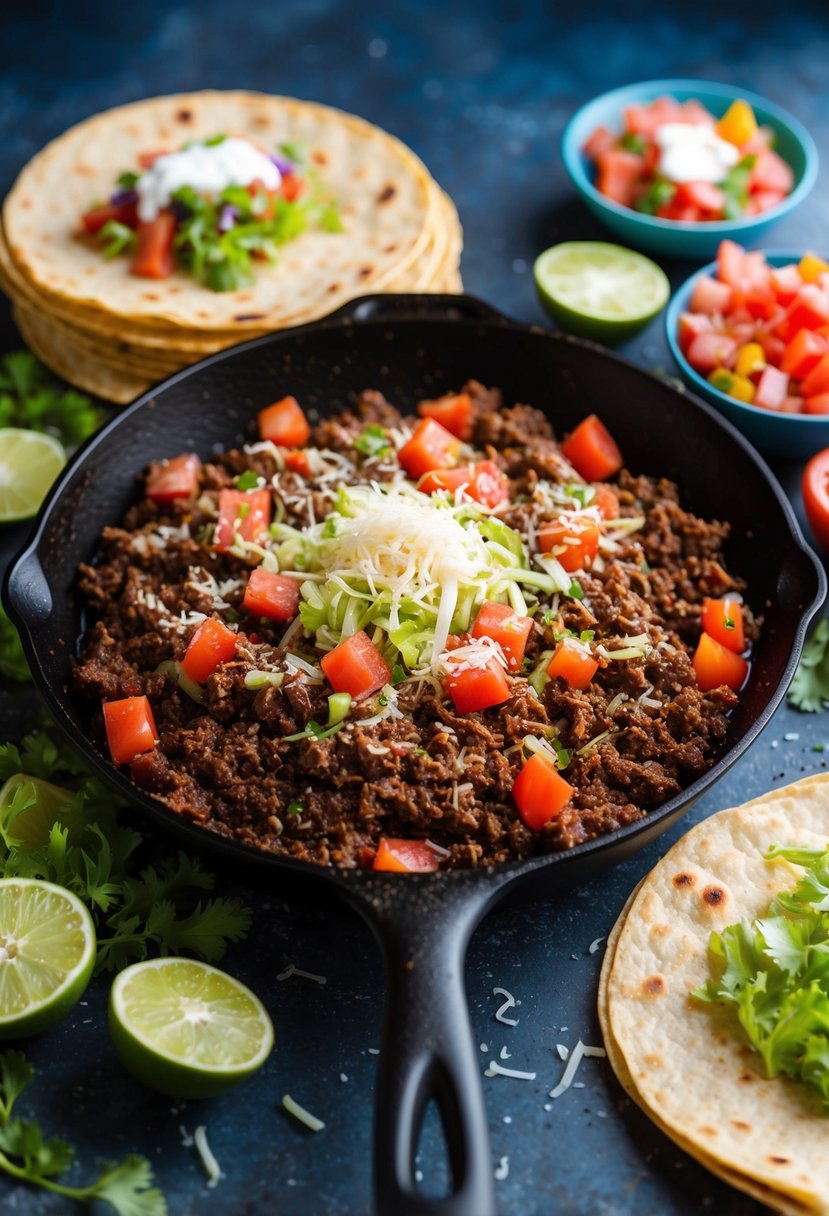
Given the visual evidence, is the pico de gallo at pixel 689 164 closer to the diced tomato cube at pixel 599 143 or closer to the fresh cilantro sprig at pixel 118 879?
the diced tomato cube at pixel 599 143

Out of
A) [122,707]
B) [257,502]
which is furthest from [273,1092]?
[257,502]

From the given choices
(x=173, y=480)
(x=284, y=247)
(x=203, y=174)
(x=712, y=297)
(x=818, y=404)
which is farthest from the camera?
(x=284, y=247)

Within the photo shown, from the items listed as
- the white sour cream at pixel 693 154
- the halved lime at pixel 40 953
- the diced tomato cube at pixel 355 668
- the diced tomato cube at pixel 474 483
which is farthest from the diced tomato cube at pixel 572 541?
the white sour cream at pixel 693 154

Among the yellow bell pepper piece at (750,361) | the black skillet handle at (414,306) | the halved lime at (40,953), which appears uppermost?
the black skillet handle at (414,306)

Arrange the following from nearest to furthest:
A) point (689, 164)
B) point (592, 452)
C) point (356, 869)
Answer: point (356, 869)
point (592, 452)
point (689, 164)

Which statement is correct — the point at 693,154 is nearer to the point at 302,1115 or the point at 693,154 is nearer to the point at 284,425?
the point at 284,425

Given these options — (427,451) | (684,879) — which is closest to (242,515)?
(427,451)
